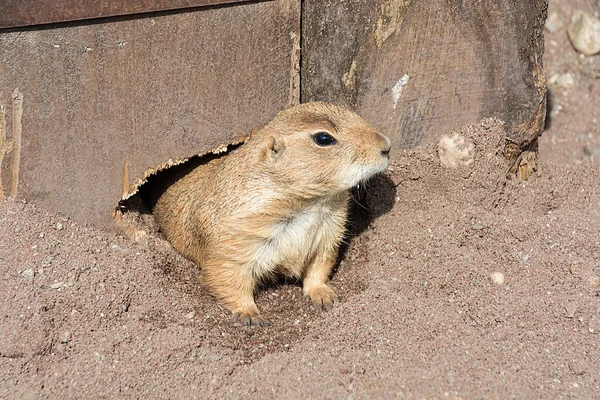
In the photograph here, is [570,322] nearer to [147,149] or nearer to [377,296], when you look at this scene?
[377,296]

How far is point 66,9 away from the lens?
4.07 metres

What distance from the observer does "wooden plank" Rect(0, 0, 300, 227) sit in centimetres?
427

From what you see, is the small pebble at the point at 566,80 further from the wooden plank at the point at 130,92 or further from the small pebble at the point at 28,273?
the small pebble at the point at 28,273

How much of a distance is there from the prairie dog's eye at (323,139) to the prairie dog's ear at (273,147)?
0.21 metres

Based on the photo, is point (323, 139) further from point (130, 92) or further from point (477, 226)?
point (477, 226)

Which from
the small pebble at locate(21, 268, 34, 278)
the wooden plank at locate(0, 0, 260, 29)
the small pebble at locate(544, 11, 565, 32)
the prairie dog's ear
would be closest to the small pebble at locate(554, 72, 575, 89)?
the small pebble at locate(544, 11, 565, 32)

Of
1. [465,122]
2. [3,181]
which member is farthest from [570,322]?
[3,181]

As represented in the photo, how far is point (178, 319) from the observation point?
4.52m

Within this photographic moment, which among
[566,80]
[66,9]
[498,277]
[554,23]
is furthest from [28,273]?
[554,23]

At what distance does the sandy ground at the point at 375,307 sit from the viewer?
12.9 ft

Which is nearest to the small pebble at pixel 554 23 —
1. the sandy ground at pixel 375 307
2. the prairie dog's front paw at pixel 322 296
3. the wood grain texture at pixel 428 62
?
the sandy ground at pixel 375 307

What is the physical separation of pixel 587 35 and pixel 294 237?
4372 mm

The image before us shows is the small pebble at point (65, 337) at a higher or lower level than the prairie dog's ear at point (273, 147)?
lower

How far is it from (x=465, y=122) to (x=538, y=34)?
30.6 inches
